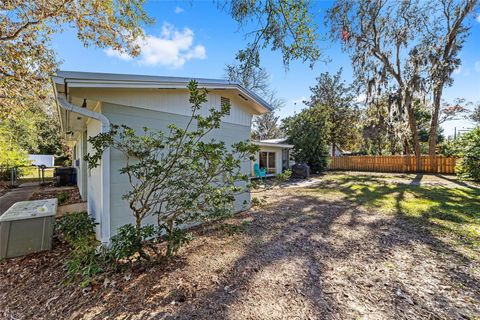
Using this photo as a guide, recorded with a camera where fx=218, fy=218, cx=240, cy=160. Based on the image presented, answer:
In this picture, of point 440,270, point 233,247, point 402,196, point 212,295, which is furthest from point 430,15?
point 212,295

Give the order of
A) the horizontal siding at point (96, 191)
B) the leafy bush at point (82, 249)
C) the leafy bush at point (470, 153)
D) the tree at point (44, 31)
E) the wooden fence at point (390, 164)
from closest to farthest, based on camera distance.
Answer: the leafy bush at point (82, 249) → the horizontal siding at point (96, 191) → the tree at point (44, 31) → the leafy bush at point (470, 153) → the wooden fence at point (390, 164)

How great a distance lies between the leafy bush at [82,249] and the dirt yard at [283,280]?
6.9 inches

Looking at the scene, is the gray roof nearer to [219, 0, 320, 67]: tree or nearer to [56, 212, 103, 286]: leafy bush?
[219, 0, 320, 67]: tree

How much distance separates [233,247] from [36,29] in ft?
32.5

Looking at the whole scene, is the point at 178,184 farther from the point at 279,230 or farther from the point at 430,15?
the point at 430,15

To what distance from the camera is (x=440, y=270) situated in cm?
306

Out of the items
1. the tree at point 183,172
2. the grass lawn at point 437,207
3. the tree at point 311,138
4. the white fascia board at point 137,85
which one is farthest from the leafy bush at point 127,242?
the tree at point 311,138

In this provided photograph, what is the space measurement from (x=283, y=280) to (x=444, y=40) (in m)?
17.7

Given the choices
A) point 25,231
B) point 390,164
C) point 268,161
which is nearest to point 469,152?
point 390,164

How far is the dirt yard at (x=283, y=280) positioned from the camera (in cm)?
229

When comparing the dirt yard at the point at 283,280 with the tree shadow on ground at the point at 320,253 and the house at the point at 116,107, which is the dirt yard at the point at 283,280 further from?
the house at the point at 116,107

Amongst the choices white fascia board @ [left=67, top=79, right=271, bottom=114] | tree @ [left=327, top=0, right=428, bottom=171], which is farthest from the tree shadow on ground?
tree @ [left=327, top=0, right=428, bottom=171]

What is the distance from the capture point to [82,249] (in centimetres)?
350

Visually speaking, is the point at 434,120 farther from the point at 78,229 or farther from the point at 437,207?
the point at 78,229
